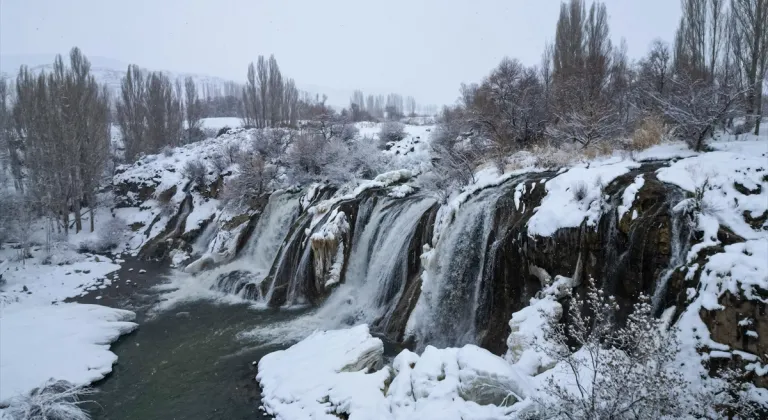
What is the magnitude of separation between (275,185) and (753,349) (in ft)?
62.5

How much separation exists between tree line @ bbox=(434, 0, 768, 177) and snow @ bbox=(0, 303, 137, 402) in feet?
36.2

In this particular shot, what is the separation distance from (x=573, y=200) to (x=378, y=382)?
5.37 m

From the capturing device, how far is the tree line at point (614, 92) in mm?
10734

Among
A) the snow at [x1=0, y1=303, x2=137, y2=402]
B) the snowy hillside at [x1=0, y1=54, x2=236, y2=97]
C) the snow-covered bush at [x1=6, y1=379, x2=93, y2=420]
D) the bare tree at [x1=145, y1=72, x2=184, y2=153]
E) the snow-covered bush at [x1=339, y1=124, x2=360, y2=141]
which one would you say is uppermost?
the snowy hillside at [x1=0, y1=54, x2=236, y2=97]

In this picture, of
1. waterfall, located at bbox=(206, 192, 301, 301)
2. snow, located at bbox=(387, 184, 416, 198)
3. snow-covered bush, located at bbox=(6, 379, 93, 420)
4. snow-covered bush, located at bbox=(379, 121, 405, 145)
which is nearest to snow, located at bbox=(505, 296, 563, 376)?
snow, located at bbox=(387, 184, 416, 198)

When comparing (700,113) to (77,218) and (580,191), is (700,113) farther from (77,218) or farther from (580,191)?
(77,218)

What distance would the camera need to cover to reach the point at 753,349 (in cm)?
531

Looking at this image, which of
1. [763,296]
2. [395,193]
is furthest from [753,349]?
[395,193]

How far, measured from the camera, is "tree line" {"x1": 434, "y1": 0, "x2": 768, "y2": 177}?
423 inches

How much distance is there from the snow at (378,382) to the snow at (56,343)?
437 cm

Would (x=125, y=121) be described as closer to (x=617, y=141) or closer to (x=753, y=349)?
(x=617, y=141)

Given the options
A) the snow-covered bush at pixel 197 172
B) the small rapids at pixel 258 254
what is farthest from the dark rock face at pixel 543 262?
the snow-covered bush at pixel 197 172

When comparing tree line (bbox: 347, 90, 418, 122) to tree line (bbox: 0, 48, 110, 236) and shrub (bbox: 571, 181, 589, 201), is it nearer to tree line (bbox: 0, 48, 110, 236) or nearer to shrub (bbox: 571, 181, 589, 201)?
tree line (bbox: 0, 48, 110, 236)

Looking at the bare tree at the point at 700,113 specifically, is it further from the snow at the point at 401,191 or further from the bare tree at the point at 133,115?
the bare tree at the point at 133,115
